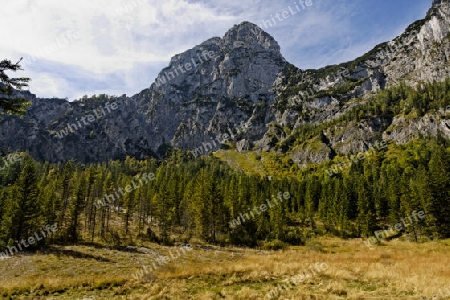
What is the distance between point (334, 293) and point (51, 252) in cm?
4296

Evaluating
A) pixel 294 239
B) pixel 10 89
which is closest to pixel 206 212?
pixel 294 239

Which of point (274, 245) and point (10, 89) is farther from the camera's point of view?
point (274, 245)

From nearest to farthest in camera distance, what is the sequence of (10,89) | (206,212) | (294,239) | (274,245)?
(10,89) < (274,245) < (206,212) < (294,239)

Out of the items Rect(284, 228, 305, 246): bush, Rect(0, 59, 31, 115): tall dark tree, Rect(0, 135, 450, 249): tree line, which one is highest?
Rect(0, 59, 31, 115): tall dark tree

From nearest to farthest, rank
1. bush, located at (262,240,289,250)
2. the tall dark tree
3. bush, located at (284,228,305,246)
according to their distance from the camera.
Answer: the tall dark tree < bush, located at (262,240,289,250) < bush, located at (284,228,305,246)

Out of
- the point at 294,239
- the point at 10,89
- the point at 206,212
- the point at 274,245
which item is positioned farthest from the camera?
the point at 294,239

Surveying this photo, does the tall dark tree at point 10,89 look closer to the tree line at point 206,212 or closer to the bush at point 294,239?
the tree line at point 206,212

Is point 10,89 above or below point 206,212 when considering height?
above

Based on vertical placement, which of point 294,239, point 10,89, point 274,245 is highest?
point 10,89

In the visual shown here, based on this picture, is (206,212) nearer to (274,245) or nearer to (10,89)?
(274,245)

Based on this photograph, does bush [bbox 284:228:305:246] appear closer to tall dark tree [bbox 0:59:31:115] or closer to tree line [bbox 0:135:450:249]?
tree line [bbox 0:135:450:249]

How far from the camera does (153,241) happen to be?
189 ft

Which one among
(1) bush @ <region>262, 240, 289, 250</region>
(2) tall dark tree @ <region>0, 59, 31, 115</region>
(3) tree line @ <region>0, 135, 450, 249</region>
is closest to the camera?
(2) tall dark tree @ <region>0, 59, 31, 115</region>

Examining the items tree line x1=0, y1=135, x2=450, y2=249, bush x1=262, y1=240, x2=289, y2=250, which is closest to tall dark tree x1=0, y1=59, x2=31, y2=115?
tree line x1=0, y1=135, x2=450, y2=249
